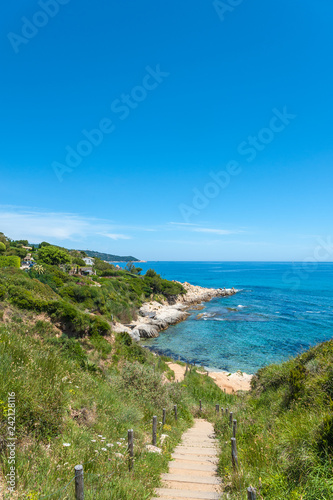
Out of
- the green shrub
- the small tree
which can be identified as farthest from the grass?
the small tree

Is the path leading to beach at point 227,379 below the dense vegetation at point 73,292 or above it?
below

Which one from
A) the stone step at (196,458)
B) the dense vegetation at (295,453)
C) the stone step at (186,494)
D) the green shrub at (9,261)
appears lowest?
the stone step at (196,458)

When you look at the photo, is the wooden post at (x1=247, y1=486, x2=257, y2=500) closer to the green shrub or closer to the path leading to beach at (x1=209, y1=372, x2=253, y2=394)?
A: the path leading to beach at (x1=209, y1=372, x2=253, y2=394)

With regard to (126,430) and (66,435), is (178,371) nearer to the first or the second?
(126,430)

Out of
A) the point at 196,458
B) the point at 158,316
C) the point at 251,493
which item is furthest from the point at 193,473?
the point at 158,316

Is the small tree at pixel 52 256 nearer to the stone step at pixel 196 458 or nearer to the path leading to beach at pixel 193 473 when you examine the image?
the path leading to beach at pixel 193 473

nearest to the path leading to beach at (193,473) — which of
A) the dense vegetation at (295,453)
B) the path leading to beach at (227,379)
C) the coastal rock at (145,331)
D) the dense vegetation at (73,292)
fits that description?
the dense vegetation at (295,453)

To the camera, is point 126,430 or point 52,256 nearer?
point 126,430

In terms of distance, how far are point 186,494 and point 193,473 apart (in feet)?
4.29

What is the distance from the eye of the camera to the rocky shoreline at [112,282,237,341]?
135 ft

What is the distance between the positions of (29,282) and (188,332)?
95.8 ft

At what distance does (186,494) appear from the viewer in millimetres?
4953

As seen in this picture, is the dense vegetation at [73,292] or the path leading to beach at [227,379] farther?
the path leading to beach at [227,379]

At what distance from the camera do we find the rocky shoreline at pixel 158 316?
4106 centimetres
